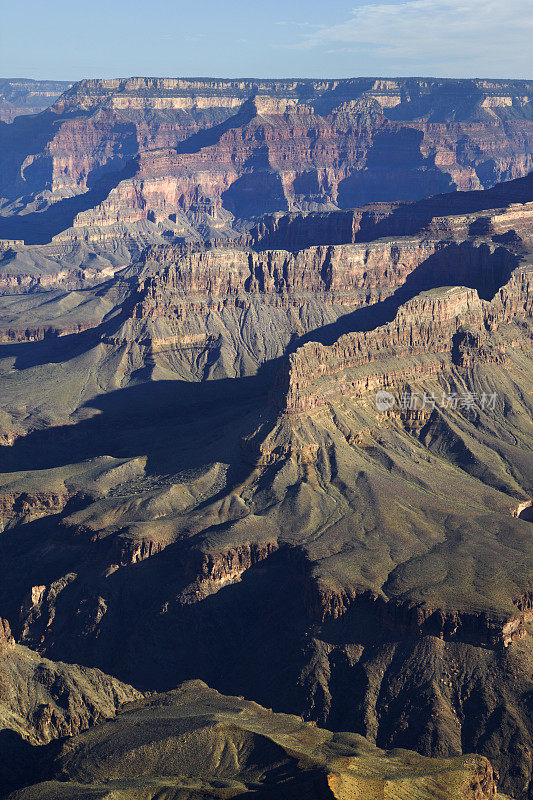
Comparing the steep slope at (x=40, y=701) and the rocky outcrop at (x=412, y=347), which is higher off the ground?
the rocky outcrop at (x=412, y=347)

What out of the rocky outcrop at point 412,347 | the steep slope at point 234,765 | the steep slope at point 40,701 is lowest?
the steep slope at point 40,701

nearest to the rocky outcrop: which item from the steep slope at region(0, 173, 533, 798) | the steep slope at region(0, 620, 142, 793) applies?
the steep slope at region(0, 173, 533, 798)

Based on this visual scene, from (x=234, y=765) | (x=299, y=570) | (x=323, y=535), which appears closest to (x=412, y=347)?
(x=323, y=535)

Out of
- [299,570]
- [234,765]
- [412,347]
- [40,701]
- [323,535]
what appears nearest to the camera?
[234,765]

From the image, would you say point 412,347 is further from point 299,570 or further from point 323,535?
point 299,570

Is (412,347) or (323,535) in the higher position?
(412,347)

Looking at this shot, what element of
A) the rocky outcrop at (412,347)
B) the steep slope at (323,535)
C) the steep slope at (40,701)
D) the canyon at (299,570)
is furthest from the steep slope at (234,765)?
the rocky outcrop at (412,347)

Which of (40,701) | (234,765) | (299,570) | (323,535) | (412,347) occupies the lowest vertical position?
(40,701)

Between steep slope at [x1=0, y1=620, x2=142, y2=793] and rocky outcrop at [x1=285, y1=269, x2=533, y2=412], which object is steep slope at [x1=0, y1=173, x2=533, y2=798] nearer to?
rocky outcrop at [x1=285, y1=269, x2=533, y2=412]

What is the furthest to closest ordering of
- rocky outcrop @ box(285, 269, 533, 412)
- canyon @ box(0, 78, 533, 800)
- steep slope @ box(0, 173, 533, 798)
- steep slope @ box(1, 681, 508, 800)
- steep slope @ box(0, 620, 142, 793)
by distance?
rocky outcrop @ box(285, 269, 533, 412), steep slope @ box(0, 173, 533, 798), steep slope @ box(0, 620, 142, 793), canyon @ box(0, 78, 533, 800), steep slope @ box(1, 681, 508, 800)

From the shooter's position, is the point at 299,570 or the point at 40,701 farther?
the point at 299,570

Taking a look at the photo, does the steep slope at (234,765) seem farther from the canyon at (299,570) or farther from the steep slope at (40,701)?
the steep slope at (40,701)
